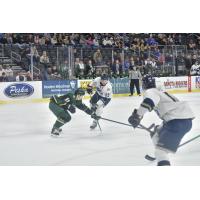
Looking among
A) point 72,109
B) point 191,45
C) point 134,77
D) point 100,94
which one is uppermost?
point 191,45

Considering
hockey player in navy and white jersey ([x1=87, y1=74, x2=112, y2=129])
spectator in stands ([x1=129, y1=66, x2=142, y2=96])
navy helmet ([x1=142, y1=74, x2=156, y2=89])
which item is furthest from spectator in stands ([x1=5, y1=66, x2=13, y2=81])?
navy helmet ([x1=142, y1=74, x2=156, y2=89])

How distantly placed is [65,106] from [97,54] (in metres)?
0.51

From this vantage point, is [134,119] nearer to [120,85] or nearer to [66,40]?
[120,85]

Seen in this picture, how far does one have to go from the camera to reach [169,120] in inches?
134

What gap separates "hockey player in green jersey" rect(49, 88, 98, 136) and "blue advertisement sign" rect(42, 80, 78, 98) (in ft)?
0.13

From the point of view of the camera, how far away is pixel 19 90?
346 centimetres

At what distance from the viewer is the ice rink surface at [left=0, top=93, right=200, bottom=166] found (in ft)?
11.0

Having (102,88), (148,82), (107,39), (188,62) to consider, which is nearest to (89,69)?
(102,88)

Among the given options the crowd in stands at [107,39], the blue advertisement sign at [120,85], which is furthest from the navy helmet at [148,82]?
the crowd in stands at [107,39]

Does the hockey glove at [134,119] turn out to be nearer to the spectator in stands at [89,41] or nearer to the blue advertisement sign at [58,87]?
the blue advertisement sign at [58,87]

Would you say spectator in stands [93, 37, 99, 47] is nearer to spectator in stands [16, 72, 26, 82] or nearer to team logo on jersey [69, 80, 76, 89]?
team logo on jersey [69, 80, 76, 89]

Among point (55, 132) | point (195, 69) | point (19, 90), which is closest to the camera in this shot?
point (55, 132)

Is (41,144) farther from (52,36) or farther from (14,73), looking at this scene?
(52,36)
